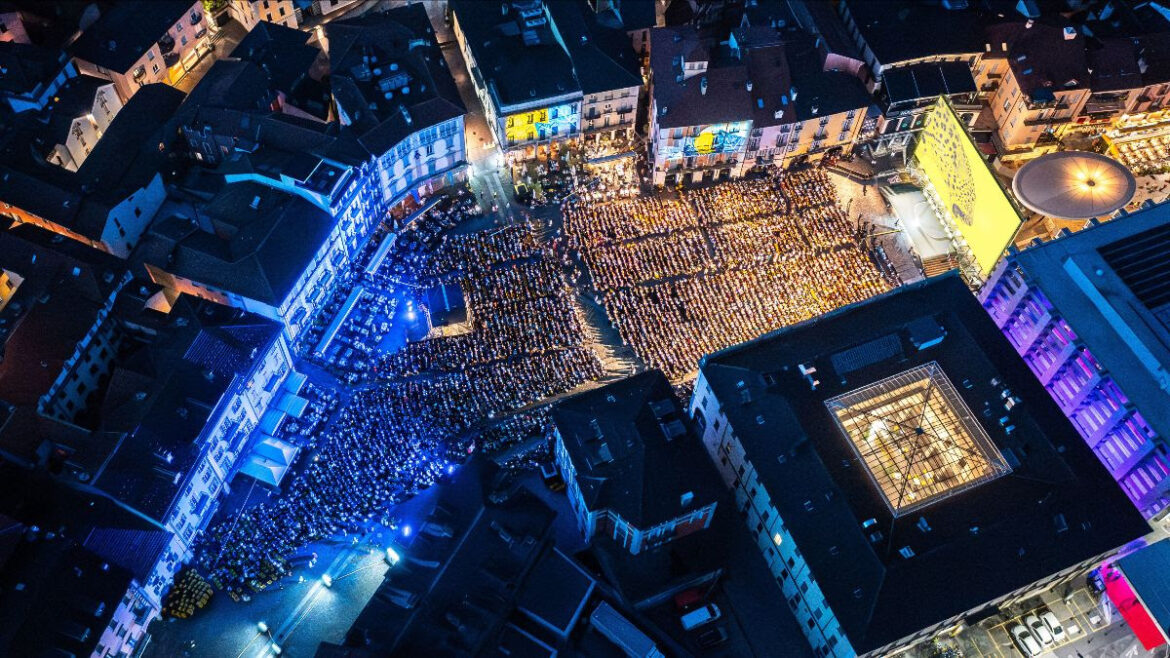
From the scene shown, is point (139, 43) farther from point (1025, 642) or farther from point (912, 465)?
point (1025, 642)

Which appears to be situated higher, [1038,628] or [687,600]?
[687,600]

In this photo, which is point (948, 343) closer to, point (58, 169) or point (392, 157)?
point (392, 157)

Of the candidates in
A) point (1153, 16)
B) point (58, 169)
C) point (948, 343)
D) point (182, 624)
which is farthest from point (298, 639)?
point (1153, 16)

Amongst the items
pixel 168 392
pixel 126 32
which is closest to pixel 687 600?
pixel 168 392

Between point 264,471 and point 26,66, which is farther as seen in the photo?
point 26,66

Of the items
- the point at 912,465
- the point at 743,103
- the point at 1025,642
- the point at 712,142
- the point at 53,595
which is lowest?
the point at 1025,642

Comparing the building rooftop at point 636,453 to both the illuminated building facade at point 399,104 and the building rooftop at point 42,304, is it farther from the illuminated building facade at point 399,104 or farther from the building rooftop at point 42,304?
the building rooftop at point 42,304
